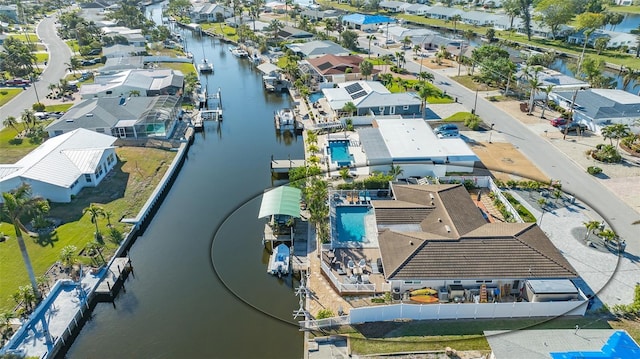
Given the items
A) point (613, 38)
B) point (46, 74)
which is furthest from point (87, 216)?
point (613, 38)

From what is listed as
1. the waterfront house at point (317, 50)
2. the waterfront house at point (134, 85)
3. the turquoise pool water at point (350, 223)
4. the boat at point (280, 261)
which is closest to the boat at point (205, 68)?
the waterfront house at point (134, 85)

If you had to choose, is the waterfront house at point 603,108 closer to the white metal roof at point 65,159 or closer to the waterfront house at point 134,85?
the white metal roof at point 65,159

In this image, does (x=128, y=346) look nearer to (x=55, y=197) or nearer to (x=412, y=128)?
(x=55, y=197)

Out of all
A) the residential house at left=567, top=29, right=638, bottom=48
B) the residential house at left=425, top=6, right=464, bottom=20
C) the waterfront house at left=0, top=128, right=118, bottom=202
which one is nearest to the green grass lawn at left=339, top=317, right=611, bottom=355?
the waterfront house at left=0, top=128, right=118, bottom=202

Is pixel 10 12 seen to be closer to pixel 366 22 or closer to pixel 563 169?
pixel 366 22

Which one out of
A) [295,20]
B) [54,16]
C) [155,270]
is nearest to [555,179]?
[155,270]
